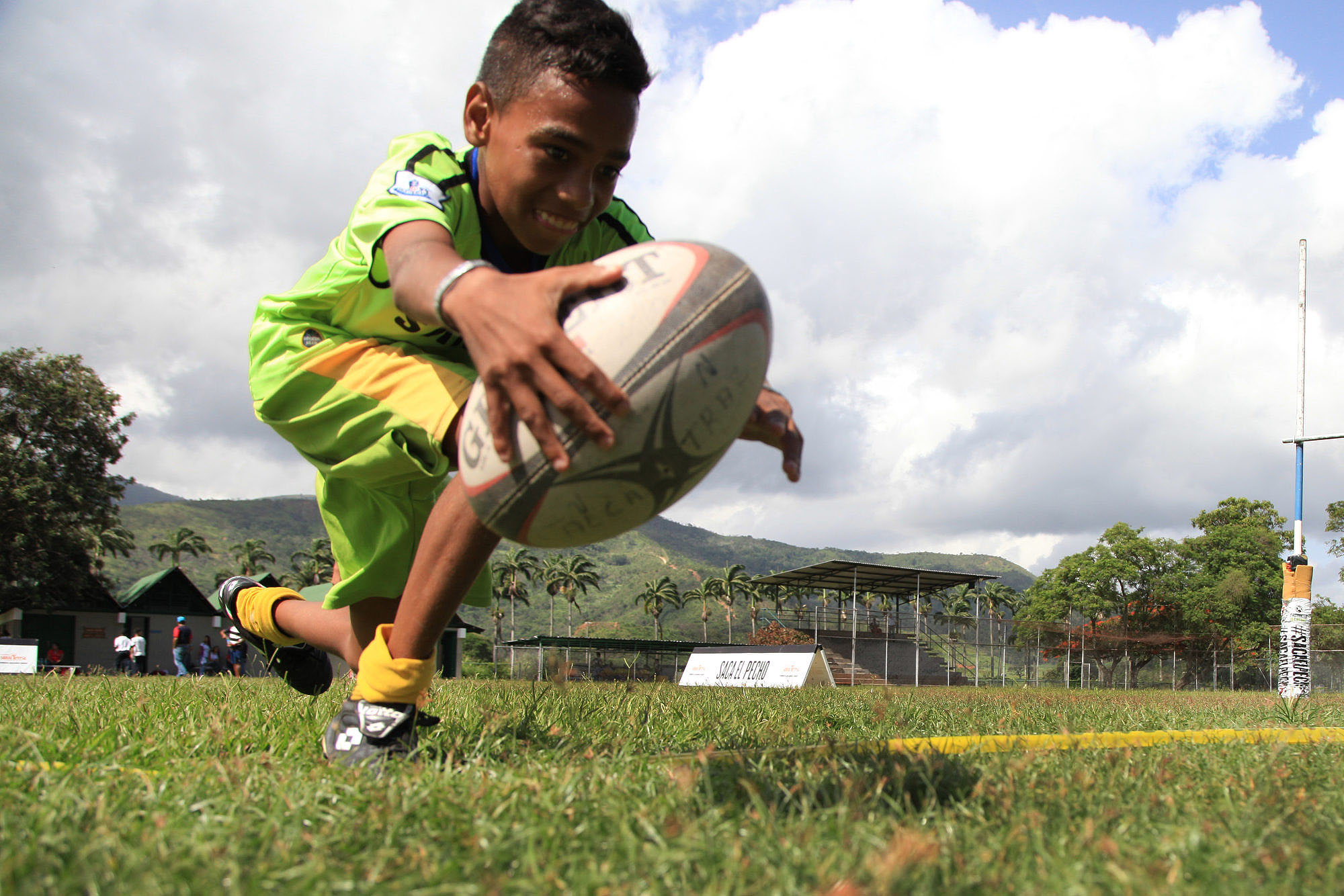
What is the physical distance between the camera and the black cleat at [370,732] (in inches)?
91.4

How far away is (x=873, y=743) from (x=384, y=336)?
1867mm

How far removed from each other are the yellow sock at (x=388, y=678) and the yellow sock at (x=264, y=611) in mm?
1309

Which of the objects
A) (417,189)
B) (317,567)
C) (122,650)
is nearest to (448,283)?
(417,189)

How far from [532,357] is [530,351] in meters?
0.01

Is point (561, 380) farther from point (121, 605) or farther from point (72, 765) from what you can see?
point (121, 605)

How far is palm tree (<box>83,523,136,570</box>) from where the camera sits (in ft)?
129

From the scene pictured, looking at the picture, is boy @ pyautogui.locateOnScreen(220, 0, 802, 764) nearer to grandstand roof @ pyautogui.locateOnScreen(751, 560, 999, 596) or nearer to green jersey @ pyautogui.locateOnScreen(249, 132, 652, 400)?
green jersey @ pyautogui.locateOnScreen(249, 132, 652, 400)

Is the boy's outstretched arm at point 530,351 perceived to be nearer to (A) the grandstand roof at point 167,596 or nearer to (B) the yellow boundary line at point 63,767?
(B) the yellow boundary line at point 63,767

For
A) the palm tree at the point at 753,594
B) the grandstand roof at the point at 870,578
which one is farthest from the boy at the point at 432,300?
the palm tree at the point at 753,594

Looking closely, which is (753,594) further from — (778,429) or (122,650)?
(778,429)

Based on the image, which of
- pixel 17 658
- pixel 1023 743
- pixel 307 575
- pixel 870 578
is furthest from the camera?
pixel 307 575

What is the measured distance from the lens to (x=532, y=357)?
1644 millimetres

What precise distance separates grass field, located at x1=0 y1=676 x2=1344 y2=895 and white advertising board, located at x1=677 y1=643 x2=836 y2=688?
52.9 ft

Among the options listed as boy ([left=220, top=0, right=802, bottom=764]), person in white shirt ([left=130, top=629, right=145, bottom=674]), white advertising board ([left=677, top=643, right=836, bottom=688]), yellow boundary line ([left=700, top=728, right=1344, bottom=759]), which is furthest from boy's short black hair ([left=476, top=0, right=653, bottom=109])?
person in white shirt ([left=130, top=629, right=145, bottom=674])
